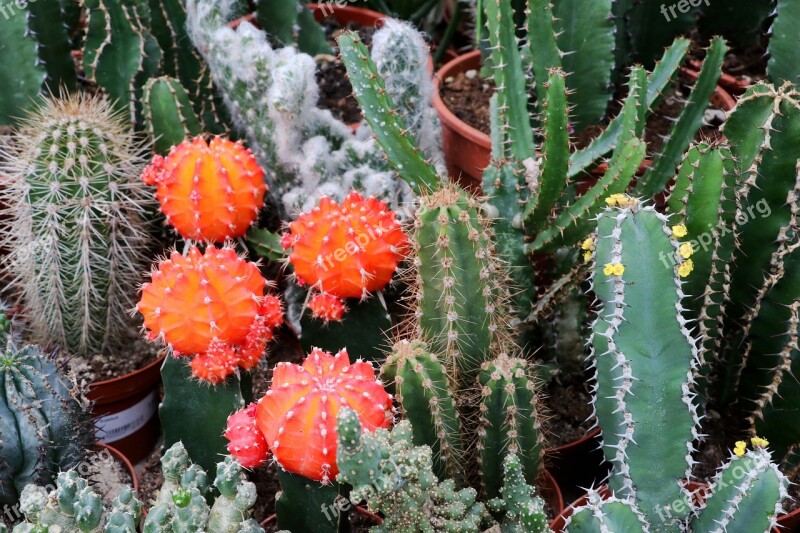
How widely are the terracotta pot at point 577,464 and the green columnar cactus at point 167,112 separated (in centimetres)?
119

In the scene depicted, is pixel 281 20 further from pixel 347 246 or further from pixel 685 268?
pixel 685 268

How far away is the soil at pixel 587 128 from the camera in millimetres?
2391

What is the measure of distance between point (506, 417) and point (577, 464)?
0.59 meters

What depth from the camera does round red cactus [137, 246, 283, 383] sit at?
4.91 ft

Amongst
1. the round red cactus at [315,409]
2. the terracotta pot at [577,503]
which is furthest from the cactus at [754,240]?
the round red cactus at [315,409]

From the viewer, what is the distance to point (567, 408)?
6.64 feet

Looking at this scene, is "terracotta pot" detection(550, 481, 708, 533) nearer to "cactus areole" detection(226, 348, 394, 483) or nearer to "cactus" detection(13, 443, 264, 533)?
"cactus areole" detection(226, 348, 394, 483)

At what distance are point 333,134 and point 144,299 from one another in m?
0.84

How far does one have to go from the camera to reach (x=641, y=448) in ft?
4.81

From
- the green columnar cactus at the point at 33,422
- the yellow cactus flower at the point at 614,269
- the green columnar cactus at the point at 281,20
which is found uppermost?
the green columnar cactus at the point at 281,20

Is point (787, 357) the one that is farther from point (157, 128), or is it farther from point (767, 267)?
point (157, 128)

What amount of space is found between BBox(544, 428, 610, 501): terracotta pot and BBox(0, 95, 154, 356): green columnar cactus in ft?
3.67

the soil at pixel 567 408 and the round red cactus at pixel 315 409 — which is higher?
the round red cactus at pixel 315 409

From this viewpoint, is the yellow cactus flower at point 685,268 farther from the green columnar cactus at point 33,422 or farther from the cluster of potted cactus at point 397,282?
the green columnar cactus at point 33,422
